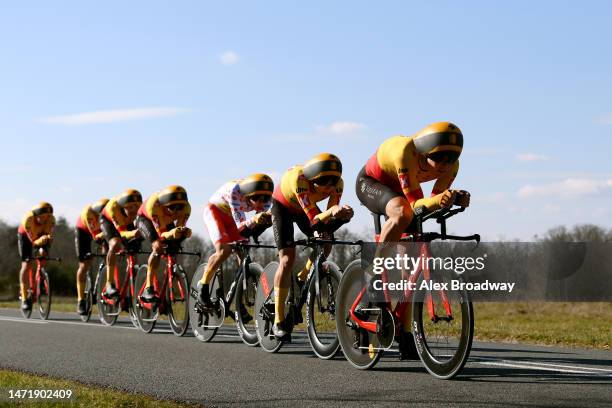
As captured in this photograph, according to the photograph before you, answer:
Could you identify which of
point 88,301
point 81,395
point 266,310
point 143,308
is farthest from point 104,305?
point 81,395

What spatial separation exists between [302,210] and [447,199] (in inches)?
133

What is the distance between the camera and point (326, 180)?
9797mm

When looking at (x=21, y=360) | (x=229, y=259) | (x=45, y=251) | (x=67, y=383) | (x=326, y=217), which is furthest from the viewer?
(x=45, y=251)

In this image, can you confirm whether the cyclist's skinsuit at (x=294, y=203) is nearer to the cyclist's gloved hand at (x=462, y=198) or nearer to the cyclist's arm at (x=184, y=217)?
the cyclist's gloved hand at (x=462, y=198)

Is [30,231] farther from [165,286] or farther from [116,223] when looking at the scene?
[165,286]

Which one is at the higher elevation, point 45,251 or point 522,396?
point 45,251

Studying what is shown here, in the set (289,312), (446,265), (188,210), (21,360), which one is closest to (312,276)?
(289,312)

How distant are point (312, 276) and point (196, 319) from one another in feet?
12.2

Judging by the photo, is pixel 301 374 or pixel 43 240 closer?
pixel 301 374

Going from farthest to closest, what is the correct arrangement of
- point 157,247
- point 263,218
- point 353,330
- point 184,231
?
1. point 157,247
2. point 184,231
3. point 263,218
4. point 353,330

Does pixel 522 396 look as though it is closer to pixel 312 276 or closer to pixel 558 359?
pixel 558 359

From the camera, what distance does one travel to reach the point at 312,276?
10.1 meters

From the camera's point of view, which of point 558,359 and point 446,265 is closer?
point 446,265

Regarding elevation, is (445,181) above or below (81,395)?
above
